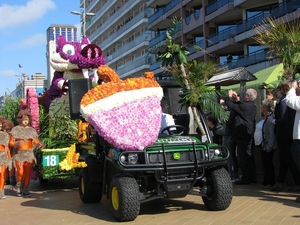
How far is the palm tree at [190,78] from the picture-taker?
24.8ft

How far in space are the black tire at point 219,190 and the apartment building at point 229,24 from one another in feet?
63.2

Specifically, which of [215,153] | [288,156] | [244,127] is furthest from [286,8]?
[215,153]

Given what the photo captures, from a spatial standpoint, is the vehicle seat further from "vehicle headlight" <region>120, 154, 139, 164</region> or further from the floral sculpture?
the floral sculpture

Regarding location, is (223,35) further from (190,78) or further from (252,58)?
(190,78)

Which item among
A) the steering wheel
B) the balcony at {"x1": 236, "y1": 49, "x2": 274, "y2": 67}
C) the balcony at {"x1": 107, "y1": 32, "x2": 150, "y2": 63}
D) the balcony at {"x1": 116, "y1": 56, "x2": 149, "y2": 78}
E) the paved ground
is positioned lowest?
the paved ground

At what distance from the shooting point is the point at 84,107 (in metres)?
6.44

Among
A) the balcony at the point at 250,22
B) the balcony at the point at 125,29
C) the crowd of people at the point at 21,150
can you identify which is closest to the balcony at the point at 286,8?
the balcony at the point at 250,22

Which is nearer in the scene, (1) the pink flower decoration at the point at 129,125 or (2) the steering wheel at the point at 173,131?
(1) the pink flower decoration at the point at 129,125

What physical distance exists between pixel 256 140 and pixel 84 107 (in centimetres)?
384

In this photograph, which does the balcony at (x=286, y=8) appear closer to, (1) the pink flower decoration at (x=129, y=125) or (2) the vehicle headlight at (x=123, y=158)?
(1) the pink flower decoration at (x=129, y=125)

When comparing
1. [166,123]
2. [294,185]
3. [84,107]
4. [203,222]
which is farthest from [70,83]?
[294,185]

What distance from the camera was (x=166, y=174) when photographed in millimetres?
6102

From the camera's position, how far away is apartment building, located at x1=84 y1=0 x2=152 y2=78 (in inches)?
2123

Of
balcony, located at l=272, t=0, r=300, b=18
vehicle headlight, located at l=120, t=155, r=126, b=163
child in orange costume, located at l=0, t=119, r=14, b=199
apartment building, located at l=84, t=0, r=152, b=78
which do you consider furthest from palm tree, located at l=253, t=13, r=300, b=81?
apartment building, located at l=84, t=0, r=152, b=78
